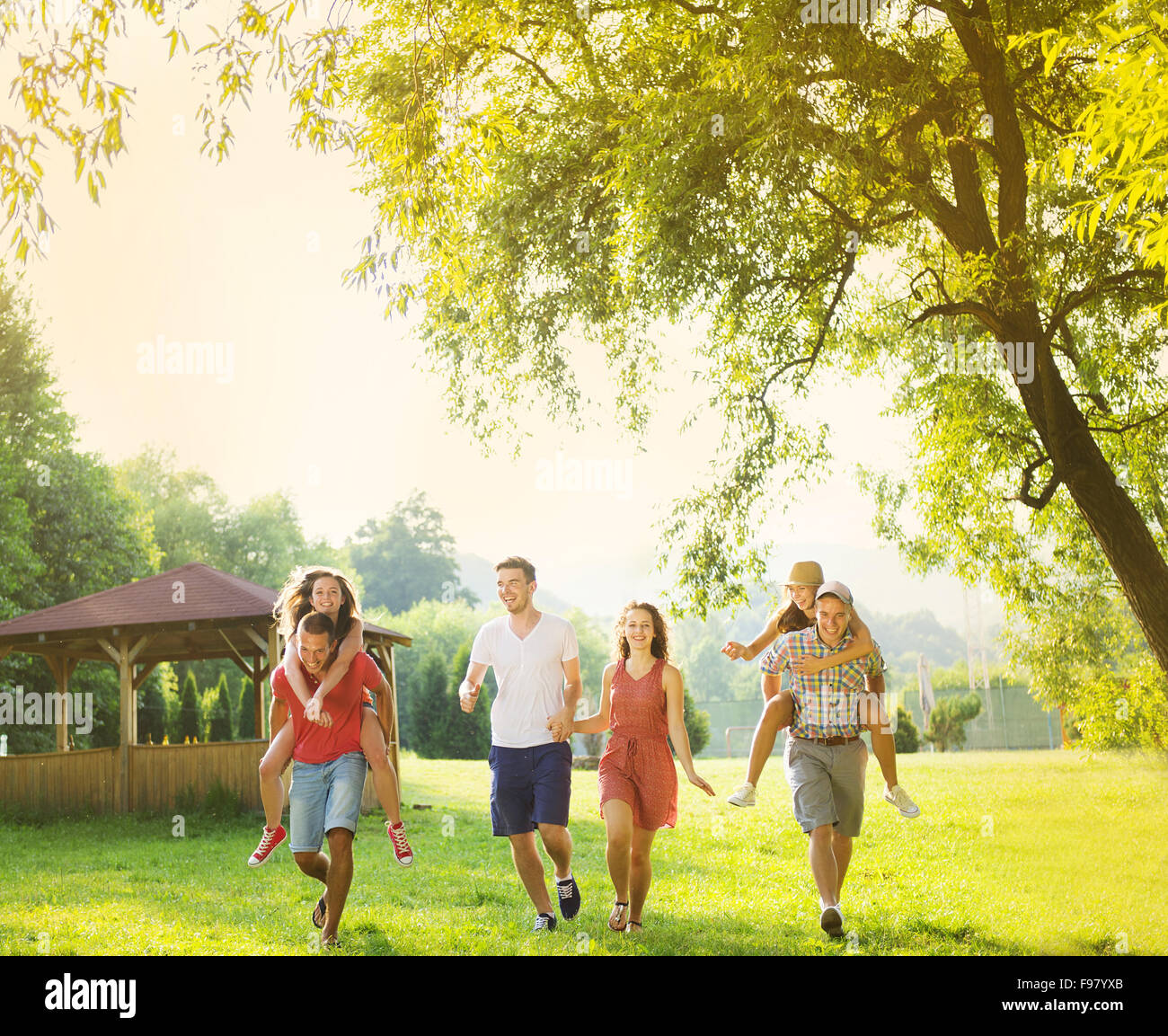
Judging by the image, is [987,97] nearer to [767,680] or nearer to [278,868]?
[767,680]

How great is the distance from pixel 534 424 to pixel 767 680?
22.4ft

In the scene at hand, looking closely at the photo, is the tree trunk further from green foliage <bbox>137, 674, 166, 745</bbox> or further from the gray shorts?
green foliage <bbox>137, 674, 166, 745</bbox>

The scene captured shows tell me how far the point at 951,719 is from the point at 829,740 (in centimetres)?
3282

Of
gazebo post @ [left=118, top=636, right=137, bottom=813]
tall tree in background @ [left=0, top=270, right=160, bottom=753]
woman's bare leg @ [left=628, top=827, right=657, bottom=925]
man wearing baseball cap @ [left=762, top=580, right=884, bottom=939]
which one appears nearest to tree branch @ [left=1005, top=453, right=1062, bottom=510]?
man wearing baseball cap @ [left=762, top=580, right=884, bottom=939]

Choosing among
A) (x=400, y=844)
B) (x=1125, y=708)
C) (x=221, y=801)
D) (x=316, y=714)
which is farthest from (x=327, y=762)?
(x=1125, y=708)

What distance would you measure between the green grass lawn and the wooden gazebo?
80cm

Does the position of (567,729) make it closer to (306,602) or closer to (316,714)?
(316,714)

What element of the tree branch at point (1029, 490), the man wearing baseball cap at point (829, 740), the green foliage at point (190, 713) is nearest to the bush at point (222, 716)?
the green foliage at point (190, 713)

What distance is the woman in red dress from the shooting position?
633 cm

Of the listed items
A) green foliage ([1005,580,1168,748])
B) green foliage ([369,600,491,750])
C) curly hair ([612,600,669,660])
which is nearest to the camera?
curly hair ([612,600,669,660])

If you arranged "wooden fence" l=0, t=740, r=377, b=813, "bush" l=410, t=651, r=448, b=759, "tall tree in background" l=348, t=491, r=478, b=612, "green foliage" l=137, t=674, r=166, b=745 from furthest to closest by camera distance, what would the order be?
"tall tree in background" l=348, t=491, r=478, b=612, "bush" l=410, t=651, r=448, b=759, "green foliage" l=137, t=674, r=166, b=745, "wooden fence" l=0, t=740, r=377, b=813

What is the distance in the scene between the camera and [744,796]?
21.0 ft
